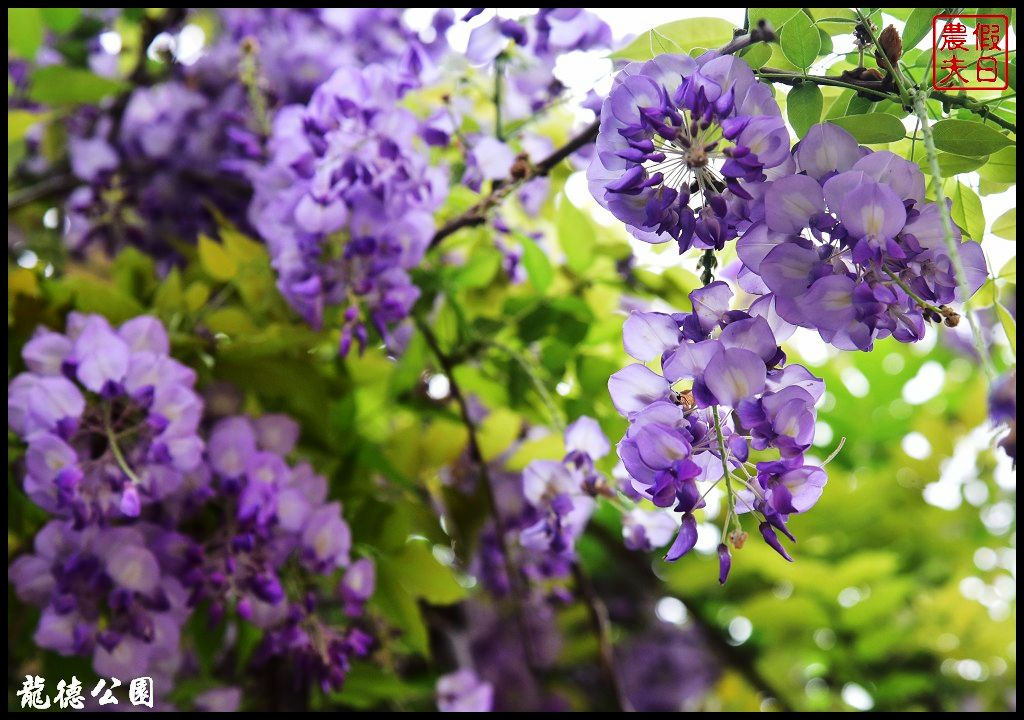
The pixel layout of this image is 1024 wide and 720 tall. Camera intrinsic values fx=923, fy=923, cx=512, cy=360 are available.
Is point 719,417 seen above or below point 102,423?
above

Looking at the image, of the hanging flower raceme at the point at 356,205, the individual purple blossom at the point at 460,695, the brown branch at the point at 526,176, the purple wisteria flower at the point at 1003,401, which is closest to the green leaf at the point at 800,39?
the brown branch at the point at 526,176

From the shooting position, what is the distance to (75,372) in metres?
0.80

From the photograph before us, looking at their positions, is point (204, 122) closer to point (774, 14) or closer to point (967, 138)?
point (774, 14)

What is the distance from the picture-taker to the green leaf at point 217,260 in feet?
3.26

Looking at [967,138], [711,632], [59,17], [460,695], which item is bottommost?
[711,632]

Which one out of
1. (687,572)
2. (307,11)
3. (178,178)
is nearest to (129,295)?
(178,178)

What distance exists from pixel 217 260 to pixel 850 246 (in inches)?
28.1

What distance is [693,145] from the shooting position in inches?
20.0

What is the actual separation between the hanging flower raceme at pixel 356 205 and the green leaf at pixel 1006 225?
0.49 meters

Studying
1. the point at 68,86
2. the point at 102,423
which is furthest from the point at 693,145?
the point at 68,86

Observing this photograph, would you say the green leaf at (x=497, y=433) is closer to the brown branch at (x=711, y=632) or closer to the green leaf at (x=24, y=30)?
the brown branch at (x=711, y=632)

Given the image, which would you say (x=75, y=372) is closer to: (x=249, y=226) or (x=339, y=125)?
(x=339, y=125)

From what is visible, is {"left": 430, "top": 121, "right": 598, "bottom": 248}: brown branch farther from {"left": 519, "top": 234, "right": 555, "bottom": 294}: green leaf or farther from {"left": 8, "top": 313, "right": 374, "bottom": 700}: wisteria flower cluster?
{"left": 8, "top": 313, "right": 374, "bottom": 700}: wisteria flower cluster

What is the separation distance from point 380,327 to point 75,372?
269 mm
